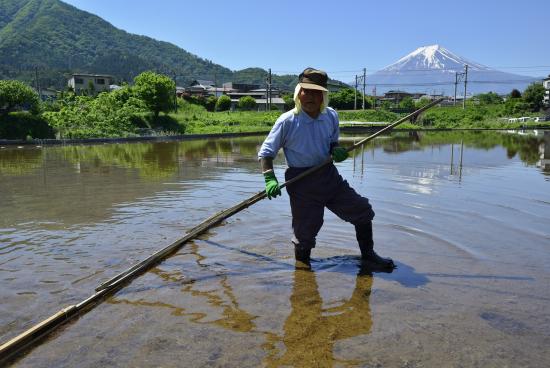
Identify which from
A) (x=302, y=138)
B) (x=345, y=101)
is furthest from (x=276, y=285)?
(x=345, y=101)

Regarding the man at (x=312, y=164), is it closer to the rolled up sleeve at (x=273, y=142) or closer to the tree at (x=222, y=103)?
the rolled up sleeve at (x=273, y=142)

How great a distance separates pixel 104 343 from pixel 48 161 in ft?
37.8

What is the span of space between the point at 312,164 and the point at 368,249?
2.67 ft

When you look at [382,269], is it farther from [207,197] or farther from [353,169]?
[353,169]

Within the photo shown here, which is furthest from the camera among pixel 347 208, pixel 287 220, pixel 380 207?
pixel 380 207

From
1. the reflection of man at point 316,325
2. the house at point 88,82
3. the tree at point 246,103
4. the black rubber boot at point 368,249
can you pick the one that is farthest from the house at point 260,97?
the reflection of man at point 316,325

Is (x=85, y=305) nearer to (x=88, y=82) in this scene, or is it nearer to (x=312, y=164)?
(x=312, y=164)

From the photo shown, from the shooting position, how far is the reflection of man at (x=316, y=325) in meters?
2.25

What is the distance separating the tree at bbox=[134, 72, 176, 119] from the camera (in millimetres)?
32281

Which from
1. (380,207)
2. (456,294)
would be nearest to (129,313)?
(456,294)

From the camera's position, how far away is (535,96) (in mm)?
53094

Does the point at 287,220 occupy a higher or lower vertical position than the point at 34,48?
lower

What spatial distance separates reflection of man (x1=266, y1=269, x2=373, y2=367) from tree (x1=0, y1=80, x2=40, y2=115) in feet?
80.2

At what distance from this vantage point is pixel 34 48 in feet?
486
